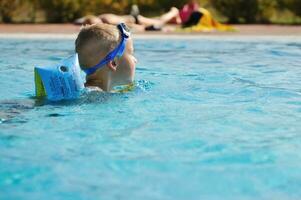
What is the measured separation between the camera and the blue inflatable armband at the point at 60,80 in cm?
437

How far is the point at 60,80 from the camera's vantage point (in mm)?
4406

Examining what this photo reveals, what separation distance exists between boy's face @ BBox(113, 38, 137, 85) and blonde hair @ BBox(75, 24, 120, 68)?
5.3 inches

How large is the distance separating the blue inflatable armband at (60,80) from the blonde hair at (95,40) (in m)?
0.20

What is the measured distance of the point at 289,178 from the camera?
110 inches

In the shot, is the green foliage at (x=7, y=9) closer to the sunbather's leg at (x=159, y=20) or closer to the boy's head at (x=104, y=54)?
the sunbather's leg at (x=159, y=20)

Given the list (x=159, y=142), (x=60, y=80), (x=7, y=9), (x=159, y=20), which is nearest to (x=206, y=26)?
(x=159, y=20)

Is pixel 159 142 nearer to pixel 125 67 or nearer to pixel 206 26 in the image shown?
pixel 125 67

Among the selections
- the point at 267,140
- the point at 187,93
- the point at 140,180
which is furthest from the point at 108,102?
the point at 140,180

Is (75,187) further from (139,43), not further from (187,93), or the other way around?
(139,43)

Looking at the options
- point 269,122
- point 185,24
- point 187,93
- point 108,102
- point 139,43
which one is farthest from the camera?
point 185,24

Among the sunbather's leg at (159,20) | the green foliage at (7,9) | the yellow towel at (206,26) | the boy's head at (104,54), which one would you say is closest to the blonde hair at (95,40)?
the boy's head at (104,54)

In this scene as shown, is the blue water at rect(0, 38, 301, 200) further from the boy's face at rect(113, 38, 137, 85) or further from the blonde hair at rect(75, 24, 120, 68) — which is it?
the blonde hair at rect(75, 24, 120, 68)

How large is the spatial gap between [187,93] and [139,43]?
5.74 meters

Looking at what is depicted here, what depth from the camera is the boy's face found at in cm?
479
